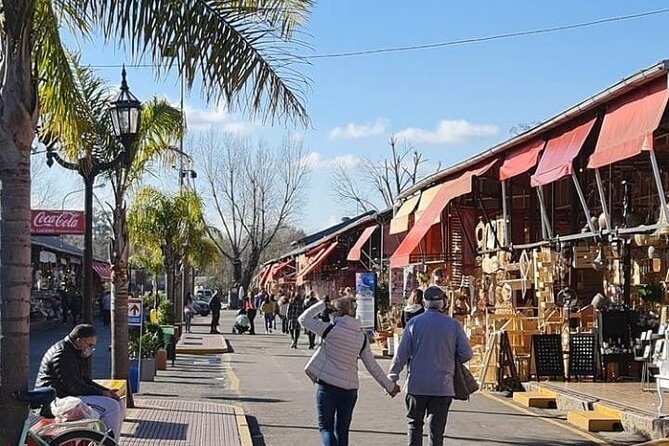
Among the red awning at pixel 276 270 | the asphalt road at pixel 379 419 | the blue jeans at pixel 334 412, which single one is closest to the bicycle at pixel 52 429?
the blue jeans at pixel 334 412

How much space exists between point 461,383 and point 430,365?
387 millimetres

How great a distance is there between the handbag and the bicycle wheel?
3.19 m

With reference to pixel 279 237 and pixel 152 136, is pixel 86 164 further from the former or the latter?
pixel 279 237

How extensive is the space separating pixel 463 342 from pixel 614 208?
8.50 m

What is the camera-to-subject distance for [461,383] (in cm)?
989

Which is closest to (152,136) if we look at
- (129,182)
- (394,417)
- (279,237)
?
(129,182)

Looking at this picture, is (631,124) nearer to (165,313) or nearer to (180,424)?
(180,424)

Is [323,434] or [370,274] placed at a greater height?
[370,274]

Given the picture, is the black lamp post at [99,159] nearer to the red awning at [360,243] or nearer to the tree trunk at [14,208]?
the tree trunk at [14,208]

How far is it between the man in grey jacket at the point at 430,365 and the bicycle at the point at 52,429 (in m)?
2.77

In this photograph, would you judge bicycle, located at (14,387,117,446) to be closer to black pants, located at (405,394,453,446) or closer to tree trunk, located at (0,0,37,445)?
tree trunk, located at (0,0,37,445)

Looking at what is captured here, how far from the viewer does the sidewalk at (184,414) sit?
39.8 feet

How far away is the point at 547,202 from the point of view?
801 inches

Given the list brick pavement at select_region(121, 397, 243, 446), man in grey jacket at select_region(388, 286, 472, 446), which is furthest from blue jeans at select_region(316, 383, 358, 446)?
brick pavement at select_region(121, 397, 243, 446)
